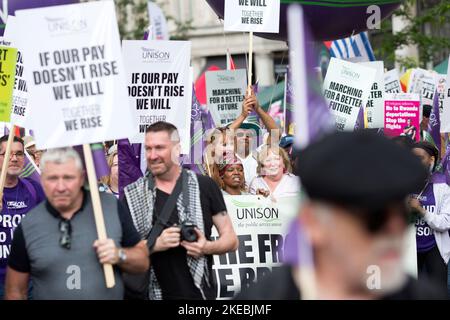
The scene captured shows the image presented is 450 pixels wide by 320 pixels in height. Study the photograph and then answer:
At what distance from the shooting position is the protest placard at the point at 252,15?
35.8 feet

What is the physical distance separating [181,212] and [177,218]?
0.14ft

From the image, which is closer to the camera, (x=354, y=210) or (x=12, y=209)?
(x=354, y=210)

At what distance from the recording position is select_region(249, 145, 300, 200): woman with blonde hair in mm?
8914

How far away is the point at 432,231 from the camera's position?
929 centimetres

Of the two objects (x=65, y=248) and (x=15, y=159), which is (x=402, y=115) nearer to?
(x=15, y=159)

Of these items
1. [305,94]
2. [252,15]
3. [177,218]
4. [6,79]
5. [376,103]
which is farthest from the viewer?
[376,103]

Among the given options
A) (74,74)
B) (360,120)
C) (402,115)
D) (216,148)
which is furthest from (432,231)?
(74,74)

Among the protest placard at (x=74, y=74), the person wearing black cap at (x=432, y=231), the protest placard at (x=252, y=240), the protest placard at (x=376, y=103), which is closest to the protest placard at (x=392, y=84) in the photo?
the protest placard at (x=376, y=103)

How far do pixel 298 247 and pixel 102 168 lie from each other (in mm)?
3502

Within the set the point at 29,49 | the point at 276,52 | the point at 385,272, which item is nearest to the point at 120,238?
the point at 29,49

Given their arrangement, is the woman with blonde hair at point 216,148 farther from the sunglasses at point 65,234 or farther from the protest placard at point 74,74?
the sunglasses at point 65,234

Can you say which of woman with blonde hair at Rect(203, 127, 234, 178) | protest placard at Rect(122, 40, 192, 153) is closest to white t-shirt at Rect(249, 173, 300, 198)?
woman with blonde hair at Rect(203, 127, 234, 178)

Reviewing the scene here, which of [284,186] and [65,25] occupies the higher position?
[65,25]

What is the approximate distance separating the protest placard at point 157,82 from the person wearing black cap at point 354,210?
6.05 metres
